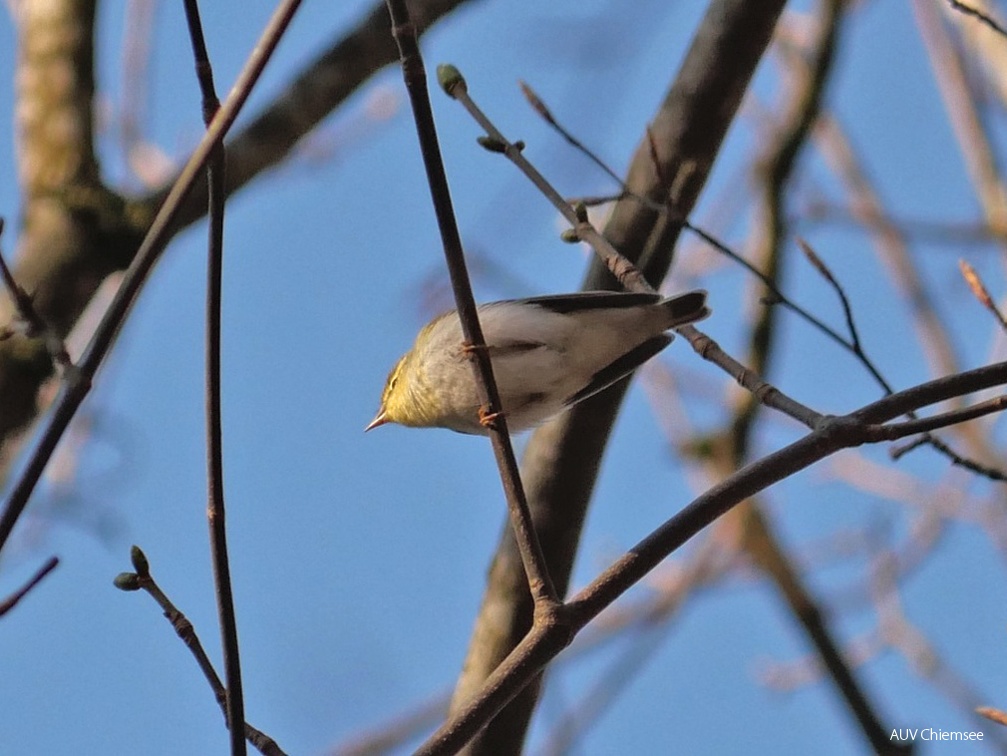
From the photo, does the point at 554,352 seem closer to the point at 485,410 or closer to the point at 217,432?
the point at 485,410

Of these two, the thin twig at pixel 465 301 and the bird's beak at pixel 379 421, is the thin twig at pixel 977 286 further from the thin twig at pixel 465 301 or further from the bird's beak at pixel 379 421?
the bird's beak at pixel 379 421

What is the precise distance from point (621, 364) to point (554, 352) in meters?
0.18

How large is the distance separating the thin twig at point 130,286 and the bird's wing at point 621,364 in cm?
170

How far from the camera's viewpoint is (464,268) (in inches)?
78.2

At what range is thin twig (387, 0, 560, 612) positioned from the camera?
1806mm

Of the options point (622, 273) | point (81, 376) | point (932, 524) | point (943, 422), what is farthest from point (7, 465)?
point (932, 524)

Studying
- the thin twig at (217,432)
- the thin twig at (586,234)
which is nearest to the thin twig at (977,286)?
the thin twig at (586,234)

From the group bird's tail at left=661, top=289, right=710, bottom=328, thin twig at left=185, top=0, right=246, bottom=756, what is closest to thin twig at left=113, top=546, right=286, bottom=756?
thin twig at left=185, top=0, right=246, bottom=756

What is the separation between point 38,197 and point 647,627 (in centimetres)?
361

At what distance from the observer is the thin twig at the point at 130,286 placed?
4.68 feet

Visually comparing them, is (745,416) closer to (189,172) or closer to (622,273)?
(622,273)

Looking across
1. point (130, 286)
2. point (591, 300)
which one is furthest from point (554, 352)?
point (130, 286)

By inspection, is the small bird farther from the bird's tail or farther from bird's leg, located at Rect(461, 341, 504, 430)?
bird's leg, located at Rect(461, 341, 504, 430)

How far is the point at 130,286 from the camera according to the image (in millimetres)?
1529
